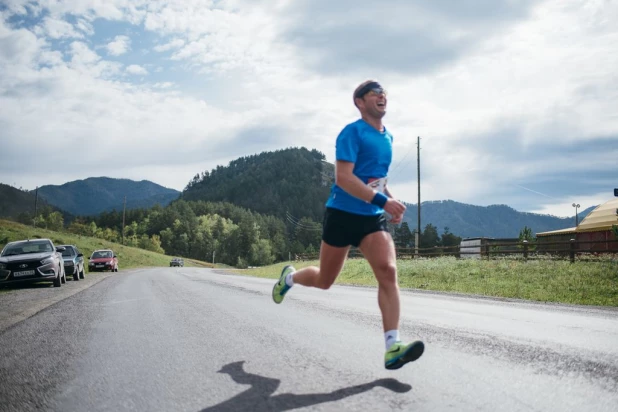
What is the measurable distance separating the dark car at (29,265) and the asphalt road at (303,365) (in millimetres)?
10995

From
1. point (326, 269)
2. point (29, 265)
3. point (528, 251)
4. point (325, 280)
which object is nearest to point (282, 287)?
point (325, 280)

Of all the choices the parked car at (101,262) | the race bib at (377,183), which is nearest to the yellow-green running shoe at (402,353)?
the race bib at (377,183)

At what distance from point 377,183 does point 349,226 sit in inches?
15.5

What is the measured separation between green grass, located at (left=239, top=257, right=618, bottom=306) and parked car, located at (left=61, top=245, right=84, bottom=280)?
13.1 m

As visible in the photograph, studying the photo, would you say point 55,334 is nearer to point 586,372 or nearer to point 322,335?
point 322,335

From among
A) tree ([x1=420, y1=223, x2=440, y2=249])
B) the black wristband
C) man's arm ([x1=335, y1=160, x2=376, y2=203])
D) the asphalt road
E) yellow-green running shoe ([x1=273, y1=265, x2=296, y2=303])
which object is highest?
tree ([x1=420, y1=223, x2=440, y2=249])

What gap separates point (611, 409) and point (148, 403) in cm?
261

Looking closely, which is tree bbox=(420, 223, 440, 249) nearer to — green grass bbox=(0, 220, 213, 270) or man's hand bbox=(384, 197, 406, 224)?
green grass bbox=(0, 220, 213, 270)

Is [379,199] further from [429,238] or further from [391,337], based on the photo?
[429,238]

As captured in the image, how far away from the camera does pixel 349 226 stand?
3707 millimetres

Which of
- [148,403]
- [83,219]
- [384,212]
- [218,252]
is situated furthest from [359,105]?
[83,219]

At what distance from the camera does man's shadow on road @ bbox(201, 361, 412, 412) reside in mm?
2820

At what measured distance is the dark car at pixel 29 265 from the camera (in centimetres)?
1656

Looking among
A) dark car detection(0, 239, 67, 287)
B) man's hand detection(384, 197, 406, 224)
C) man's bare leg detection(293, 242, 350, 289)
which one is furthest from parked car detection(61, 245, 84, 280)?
man's hand detection(384, 197, 406, 224)
